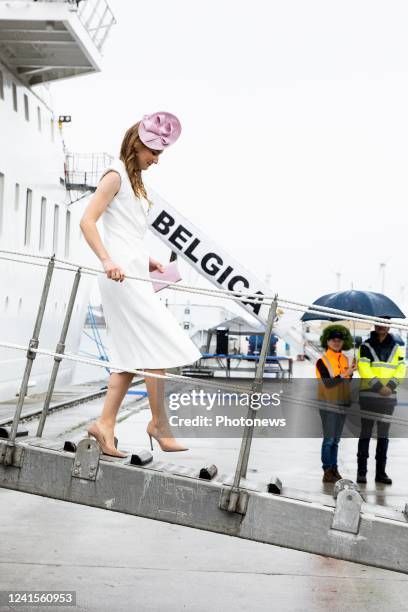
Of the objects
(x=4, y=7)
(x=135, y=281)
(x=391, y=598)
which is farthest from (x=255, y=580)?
(x=4, y=7)

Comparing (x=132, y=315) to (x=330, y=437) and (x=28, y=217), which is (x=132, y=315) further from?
(x=28, y=217)

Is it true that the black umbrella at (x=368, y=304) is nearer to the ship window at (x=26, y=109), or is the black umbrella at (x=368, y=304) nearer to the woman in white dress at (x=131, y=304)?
the woman in white dress at (x=131, y=304)

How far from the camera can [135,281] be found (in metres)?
4.62

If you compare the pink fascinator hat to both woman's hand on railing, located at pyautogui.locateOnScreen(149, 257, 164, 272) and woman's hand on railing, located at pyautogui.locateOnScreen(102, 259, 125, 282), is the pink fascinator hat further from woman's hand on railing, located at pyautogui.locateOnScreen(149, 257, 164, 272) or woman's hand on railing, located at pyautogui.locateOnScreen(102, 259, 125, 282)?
woman's hand on railing, located at pyautogui.locateOnScreen(149, 257, 164, 272)

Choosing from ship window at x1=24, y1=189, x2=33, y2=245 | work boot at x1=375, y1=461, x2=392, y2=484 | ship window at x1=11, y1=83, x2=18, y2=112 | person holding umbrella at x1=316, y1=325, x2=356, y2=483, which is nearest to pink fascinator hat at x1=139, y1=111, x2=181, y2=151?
person holding umbrella at x1=316, y1=325, x2=356, y2=483

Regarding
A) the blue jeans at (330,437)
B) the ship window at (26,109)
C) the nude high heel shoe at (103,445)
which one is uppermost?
the ship window at (26,109)

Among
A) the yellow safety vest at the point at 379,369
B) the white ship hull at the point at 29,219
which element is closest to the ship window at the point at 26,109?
the white ship hull at the point at 29,219

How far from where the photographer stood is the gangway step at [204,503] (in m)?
4.25

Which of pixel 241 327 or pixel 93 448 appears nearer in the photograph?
pixel 93 448

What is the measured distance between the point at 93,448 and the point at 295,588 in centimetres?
227

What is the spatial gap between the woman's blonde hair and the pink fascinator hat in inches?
2.6

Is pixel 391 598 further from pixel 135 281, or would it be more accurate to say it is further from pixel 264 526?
pixel 135 281

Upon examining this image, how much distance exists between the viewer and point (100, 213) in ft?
14.7

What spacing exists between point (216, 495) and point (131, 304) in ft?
3.13
